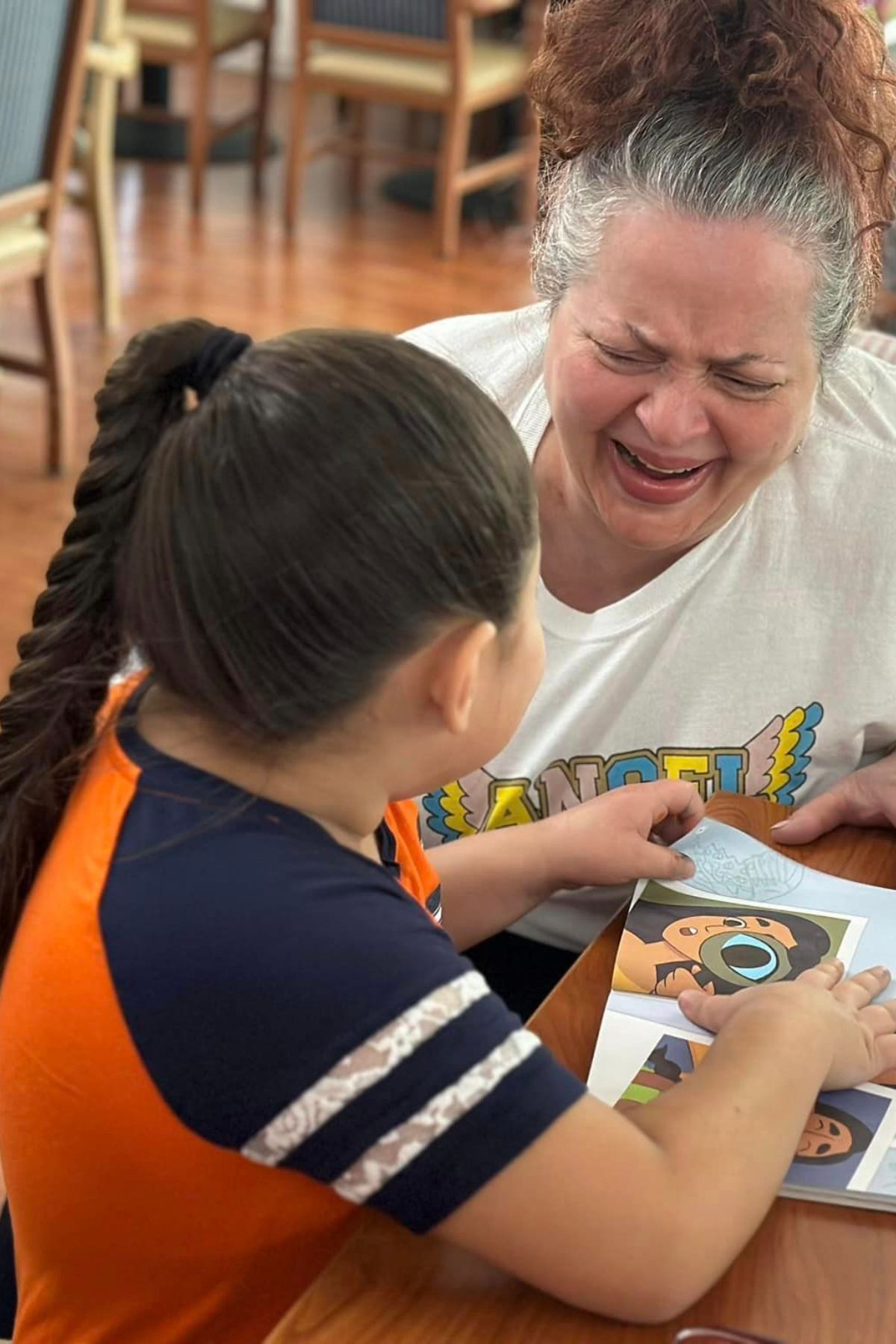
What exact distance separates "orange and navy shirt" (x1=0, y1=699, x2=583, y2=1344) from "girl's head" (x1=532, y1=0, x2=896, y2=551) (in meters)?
0.55

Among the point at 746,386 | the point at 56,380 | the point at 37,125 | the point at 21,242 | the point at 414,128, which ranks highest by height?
the point at 746,386

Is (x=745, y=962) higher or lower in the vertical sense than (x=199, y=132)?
higher

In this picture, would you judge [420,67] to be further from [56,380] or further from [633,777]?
[633,777]

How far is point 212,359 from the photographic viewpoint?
90 centimetres

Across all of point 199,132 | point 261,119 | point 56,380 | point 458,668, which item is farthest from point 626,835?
point 261,119

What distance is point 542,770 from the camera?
1.48 metres

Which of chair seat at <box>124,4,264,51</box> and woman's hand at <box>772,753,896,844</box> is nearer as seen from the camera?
woman's hand at <box>772,753,896,844</box>

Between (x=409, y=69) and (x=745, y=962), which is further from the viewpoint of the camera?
(x=409, y=69)

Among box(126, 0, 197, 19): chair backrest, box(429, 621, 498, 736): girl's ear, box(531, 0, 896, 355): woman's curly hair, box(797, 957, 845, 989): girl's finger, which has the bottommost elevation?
box(126, 0, 197, 19): chair backrest

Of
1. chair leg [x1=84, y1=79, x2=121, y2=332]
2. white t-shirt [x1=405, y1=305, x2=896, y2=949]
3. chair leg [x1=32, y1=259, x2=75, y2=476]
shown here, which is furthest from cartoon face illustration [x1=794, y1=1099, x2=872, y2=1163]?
chair leg [x1=84, y1=79, x2=121, y2=332]

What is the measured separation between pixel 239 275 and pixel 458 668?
437 centimetres

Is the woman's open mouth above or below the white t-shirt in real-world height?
above

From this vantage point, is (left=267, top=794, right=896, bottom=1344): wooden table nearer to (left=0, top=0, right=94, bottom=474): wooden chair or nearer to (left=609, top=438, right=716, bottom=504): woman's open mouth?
(left=609, top=438, right=716, bottom=504): woman's open mouth

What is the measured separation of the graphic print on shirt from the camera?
146cm
